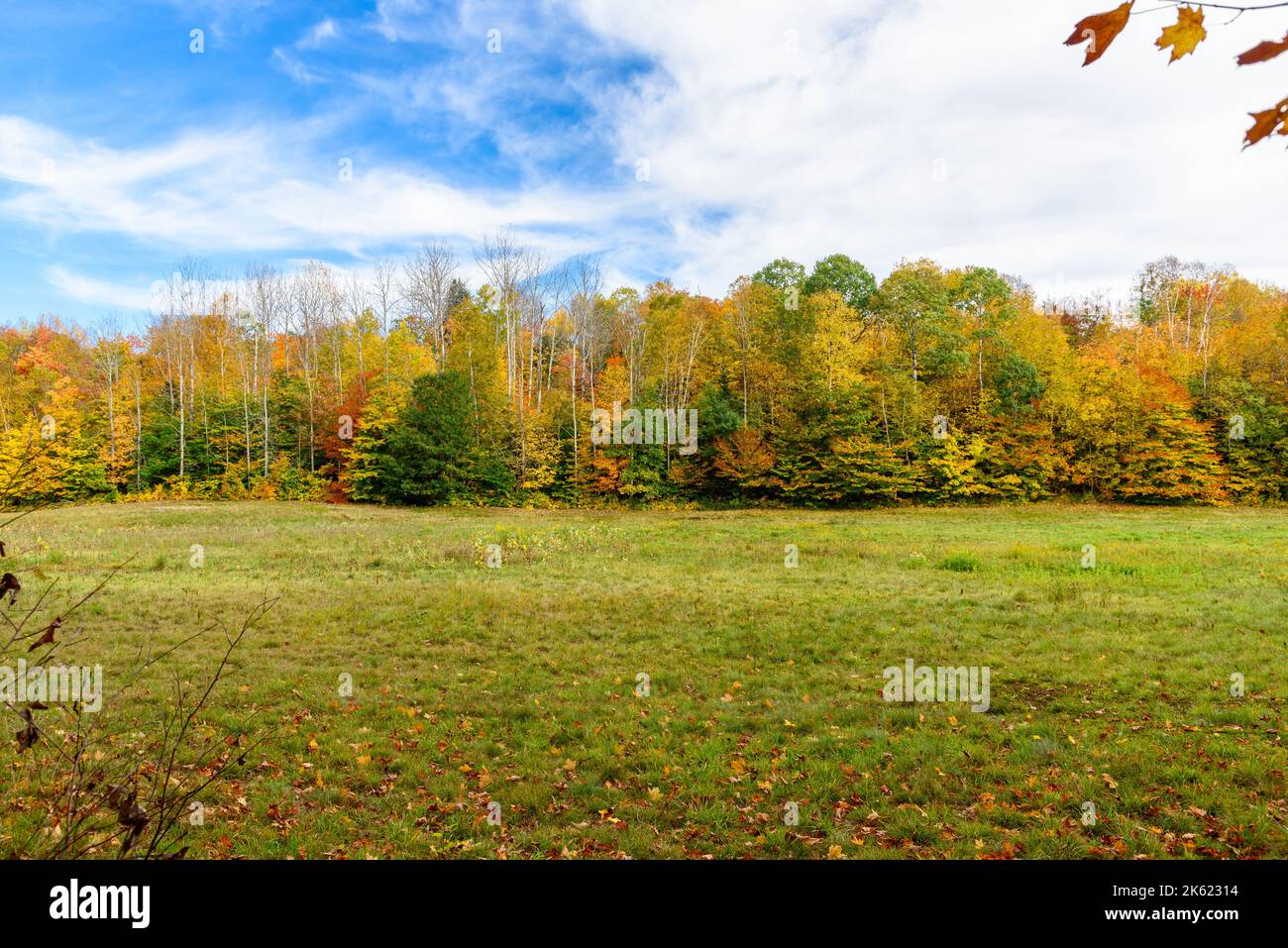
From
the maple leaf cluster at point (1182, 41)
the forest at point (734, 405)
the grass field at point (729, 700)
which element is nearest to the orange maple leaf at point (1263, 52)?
the maple leaf cluster at point (1182, 41)

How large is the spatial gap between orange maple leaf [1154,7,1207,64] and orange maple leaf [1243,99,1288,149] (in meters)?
0.34

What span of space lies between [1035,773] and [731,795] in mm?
2739

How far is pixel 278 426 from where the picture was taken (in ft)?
153

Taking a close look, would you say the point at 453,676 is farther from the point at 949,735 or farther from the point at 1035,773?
the point at 1035,773

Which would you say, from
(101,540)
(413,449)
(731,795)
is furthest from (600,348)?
(731,795)

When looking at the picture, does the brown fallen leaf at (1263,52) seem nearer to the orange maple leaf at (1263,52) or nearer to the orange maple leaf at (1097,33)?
the orange maple leaf at (1263,52)

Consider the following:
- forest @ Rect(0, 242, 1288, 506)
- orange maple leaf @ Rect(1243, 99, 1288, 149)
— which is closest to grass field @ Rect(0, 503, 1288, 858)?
orange maple leaf @ Rect(1243, 99, 1288, 149)

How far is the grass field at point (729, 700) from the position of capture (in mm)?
5008

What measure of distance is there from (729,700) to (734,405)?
113 ft

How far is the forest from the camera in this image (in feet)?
120

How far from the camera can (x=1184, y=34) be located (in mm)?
2174

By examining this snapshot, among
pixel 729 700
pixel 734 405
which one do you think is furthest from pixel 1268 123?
pixel 734 405

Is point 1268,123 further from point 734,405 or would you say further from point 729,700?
point 734,405
